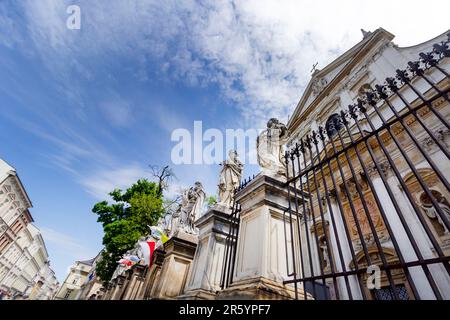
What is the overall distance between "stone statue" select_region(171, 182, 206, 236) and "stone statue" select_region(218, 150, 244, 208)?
144cm

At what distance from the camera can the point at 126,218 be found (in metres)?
15.9

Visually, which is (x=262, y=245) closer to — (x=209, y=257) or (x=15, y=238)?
(x=209, y=257)

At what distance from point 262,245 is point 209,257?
1.30 metres

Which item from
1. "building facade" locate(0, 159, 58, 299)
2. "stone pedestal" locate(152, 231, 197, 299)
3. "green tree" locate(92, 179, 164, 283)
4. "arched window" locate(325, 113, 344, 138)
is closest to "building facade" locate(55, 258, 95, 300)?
"building facade" locate(0, 159, 58, 299)

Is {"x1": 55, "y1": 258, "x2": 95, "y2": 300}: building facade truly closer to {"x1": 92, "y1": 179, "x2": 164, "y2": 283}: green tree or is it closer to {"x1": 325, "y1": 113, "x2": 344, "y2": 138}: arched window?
{"x1": 92, "y1": 179, "x2": 164, "y2": 283}: green tree

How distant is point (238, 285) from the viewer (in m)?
2.41

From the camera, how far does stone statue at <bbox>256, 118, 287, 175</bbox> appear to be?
3.44 metres

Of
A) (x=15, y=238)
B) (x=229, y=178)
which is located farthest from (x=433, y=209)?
(x=15, y=238)

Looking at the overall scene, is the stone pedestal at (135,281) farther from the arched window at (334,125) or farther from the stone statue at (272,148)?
the arched window at (334,125)

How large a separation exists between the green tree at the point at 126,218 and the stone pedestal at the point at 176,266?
35.4ft
